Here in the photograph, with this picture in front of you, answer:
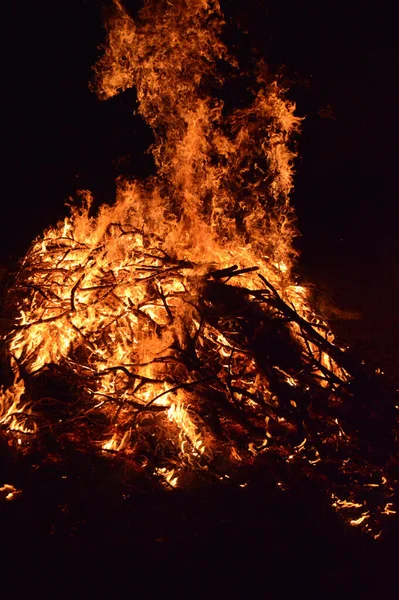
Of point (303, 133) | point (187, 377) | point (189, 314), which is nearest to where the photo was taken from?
point (187, 377)

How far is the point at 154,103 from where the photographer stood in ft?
17.3

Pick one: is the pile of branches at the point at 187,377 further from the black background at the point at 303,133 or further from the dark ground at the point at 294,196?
the black background at the point at 303,133

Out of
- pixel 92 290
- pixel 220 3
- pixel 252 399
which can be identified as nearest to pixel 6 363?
pixel 92 290

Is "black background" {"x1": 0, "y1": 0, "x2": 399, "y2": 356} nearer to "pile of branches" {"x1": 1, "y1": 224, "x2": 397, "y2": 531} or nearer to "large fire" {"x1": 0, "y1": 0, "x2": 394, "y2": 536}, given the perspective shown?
"large fire" {"x1": 0, "y1": 0, "x2": 394, "y2": 536}

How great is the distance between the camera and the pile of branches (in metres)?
3.69

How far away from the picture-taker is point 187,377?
13.9 feet

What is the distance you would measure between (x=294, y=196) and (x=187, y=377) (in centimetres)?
514

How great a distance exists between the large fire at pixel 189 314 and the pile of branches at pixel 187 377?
0.05 ft

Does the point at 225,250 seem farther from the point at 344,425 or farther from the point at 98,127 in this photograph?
the point at 98,127

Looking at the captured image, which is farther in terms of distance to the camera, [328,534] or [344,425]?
[344,425]

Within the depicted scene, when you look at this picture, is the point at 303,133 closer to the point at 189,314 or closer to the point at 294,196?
the point at 294,196

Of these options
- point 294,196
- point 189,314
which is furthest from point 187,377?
point 294,196

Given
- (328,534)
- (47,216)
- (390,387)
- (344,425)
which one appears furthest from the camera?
(47,216)

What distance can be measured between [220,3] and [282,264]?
2.68 meters
